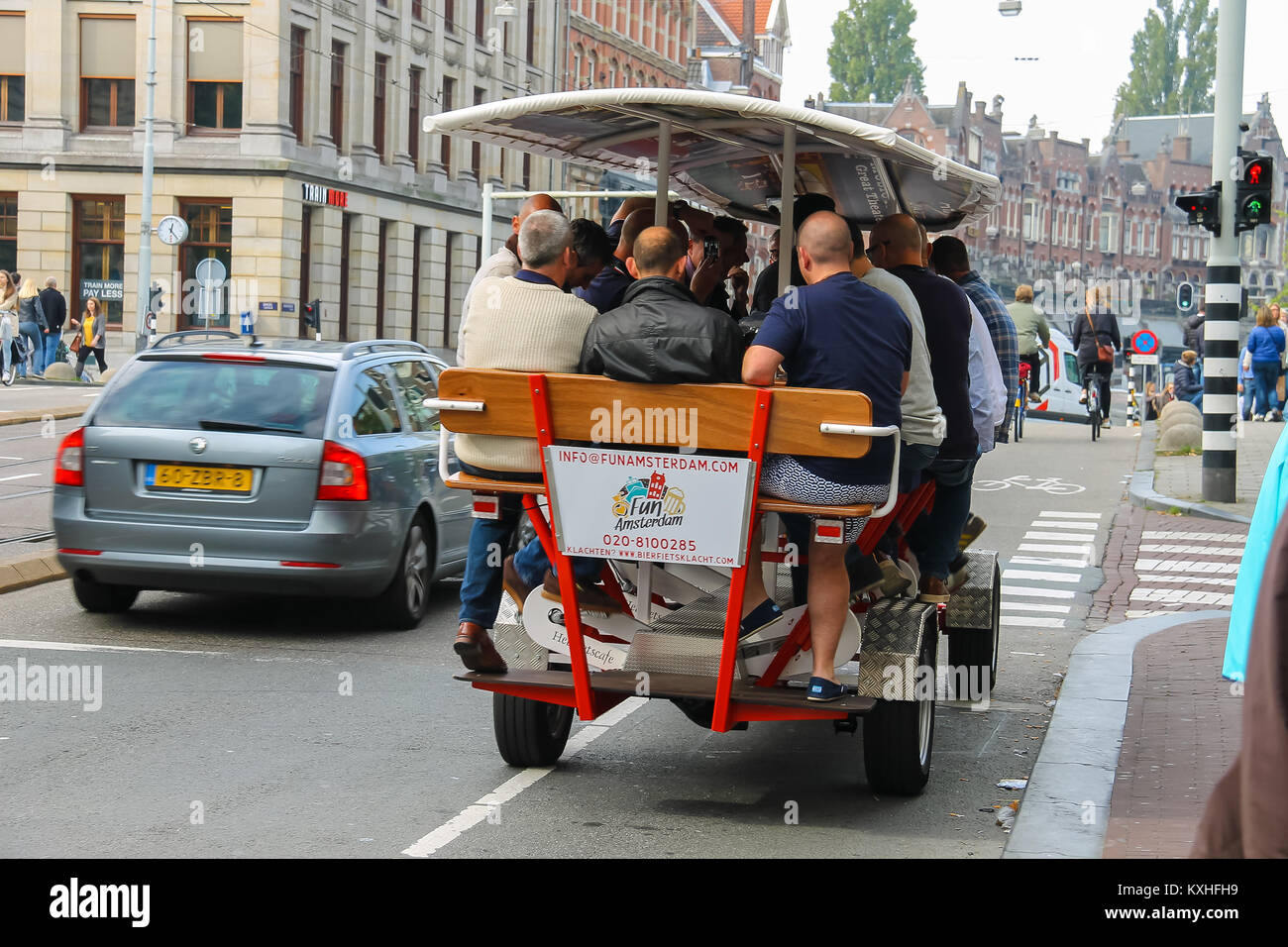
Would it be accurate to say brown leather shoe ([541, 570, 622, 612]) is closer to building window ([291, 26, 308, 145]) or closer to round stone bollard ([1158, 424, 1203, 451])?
round stone bollard ([1158, 424, 1203, 451])

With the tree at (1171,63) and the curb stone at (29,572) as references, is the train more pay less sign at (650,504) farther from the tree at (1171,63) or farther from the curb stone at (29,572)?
the tree at (1171,63)

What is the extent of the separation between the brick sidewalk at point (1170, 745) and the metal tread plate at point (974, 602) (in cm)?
76

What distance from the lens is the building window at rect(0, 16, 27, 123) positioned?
43.1 metres

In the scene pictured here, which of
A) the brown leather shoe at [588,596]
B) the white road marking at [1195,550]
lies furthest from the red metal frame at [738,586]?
the white road marking at [1195,550]

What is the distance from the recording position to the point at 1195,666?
866cm

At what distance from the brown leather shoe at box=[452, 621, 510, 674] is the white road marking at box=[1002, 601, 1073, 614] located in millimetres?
5901

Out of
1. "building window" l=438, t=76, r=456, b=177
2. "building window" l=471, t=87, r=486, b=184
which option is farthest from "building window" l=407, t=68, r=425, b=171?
"building window" l=471, t=87, r=486, b=184

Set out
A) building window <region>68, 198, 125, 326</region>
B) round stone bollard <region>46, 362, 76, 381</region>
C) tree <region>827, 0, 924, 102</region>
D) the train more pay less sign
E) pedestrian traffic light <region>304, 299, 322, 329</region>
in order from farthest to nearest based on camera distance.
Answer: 1. tree <region>827, 0, 924, 102</region>
2. pedestrian traffic light <region>304, 299, 322, 329</region>
3. building window <region>68, 198, 125, 326</region>
4. round stone bollard <region>46, 362, 76, 381</region>
5. the train more pay less sign

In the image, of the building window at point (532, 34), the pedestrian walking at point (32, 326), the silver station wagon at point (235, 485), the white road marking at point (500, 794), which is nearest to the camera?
the white road marking at point (500, 794)

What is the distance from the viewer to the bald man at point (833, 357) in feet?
19.0

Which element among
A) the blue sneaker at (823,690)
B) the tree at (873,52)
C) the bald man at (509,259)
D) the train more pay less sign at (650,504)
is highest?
the tree at (873,52)
